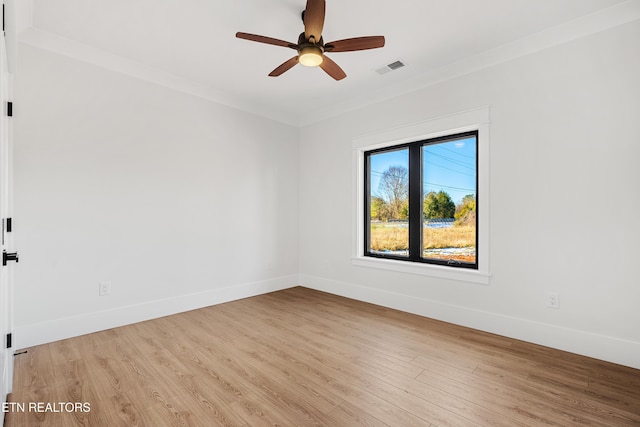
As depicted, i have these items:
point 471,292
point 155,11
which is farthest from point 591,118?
point 155,11

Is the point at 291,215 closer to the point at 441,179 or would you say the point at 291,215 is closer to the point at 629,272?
the point at 441,179

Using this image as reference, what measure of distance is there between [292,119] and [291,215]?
1.55m

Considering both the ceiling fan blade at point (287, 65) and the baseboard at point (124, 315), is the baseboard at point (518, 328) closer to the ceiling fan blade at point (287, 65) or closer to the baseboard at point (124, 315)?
the baseboard at point (124, 315)

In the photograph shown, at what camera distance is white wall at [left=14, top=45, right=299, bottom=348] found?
9.18 feet

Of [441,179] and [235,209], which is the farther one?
[235,209]

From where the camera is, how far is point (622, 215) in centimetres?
247

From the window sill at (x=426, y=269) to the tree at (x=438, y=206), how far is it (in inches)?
23.6

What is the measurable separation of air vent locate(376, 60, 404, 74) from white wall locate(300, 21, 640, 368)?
18.1 inches

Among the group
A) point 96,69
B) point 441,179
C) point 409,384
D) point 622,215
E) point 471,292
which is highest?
point 96,69

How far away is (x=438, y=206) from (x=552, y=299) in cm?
142

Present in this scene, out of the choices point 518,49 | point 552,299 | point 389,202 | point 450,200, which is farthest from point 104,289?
point 518,49

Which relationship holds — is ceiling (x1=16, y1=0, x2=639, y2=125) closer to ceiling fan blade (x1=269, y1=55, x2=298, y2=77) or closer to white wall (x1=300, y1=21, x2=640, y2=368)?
white wall (x1=300, y1=21, x2=640, y2=368)

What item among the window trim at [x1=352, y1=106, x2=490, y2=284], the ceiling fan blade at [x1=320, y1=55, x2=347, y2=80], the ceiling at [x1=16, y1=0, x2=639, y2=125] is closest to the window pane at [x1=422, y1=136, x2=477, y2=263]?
the window trim at [x1=352, y1=106, x2=490, y2=284]

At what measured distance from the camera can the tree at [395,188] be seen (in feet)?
13.3
